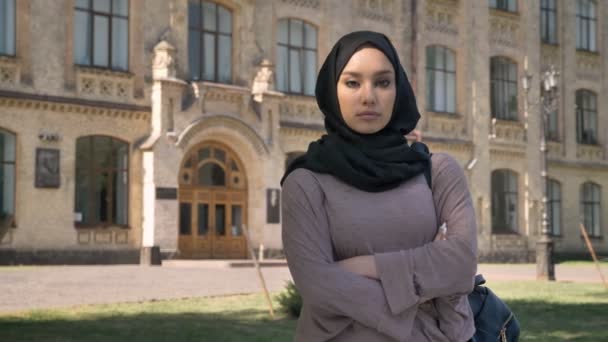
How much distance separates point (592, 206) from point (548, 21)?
8.57 m

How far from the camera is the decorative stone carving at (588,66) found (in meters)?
40.4

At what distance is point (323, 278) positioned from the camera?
2.99 m

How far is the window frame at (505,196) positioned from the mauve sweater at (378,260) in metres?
34.2

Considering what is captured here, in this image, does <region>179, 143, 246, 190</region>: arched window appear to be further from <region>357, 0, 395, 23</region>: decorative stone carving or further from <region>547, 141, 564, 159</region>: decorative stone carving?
<region>547, 141, 564, 159</region>: decorative stone carving

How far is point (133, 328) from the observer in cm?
1049

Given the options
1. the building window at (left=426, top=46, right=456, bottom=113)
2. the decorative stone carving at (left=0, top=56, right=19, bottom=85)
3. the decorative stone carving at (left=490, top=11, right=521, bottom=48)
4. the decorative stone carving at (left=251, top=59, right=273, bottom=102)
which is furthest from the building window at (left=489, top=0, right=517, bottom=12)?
the decorative stone carving at (left=0, top=56, right=19, bottom=85)

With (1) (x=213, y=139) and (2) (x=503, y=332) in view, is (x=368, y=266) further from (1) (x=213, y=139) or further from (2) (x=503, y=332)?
(1) (x=213, y=139)

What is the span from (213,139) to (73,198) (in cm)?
509

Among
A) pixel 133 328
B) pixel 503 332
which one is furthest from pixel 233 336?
pixel 503 332

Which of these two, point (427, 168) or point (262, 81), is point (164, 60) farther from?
point (427, 168)

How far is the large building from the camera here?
25.0 metres

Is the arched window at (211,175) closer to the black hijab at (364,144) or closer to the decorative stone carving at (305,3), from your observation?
the decorative stone carving at (305,3)

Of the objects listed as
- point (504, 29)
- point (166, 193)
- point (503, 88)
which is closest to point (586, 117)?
point (503, 88)

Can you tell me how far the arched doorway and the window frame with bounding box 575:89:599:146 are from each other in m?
18.1
